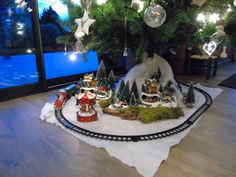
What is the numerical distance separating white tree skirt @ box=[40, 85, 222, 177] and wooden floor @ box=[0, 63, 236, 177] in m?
0.04

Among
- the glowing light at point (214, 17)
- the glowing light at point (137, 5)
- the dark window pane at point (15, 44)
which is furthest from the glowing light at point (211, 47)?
the dark window pane at point (15, 44)

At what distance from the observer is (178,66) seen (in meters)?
3.63

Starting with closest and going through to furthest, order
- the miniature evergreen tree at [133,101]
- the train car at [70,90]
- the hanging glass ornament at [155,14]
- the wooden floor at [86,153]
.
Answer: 1. the wooden floor at [86,153]
2. the hanging glass ornament at [155,14]
3. the miniature evergreen tree at [133,101]
4. the train car at [70,90]

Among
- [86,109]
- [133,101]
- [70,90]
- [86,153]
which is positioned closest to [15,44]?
[70,90]

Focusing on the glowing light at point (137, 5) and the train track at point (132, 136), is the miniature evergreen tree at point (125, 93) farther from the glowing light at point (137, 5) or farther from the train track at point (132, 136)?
the glowing light at point (137, 5)

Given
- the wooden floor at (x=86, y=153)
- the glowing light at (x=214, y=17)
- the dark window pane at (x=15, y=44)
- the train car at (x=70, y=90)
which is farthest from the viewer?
the dark window pane at (x=15, y=44)

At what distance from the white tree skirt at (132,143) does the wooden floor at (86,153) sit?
4 cm

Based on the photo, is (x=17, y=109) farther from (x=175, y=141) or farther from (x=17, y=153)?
(x=175, y=141)

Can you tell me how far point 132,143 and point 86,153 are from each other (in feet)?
1.05

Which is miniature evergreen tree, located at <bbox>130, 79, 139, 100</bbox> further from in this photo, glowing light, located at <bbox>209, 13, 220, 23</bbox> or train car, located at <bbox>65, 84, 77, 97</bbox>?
glowing light, located at <bbox>209, 13, 220, 23</bbox>

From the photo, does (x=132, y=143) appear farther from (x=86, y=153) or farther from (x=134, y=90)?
(x=134, y=90)

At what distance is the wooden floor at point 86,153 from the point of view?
113 cm

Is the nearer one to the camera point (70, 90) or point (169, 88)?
point (169, 88)

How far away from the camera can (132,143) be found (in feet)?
4.54
